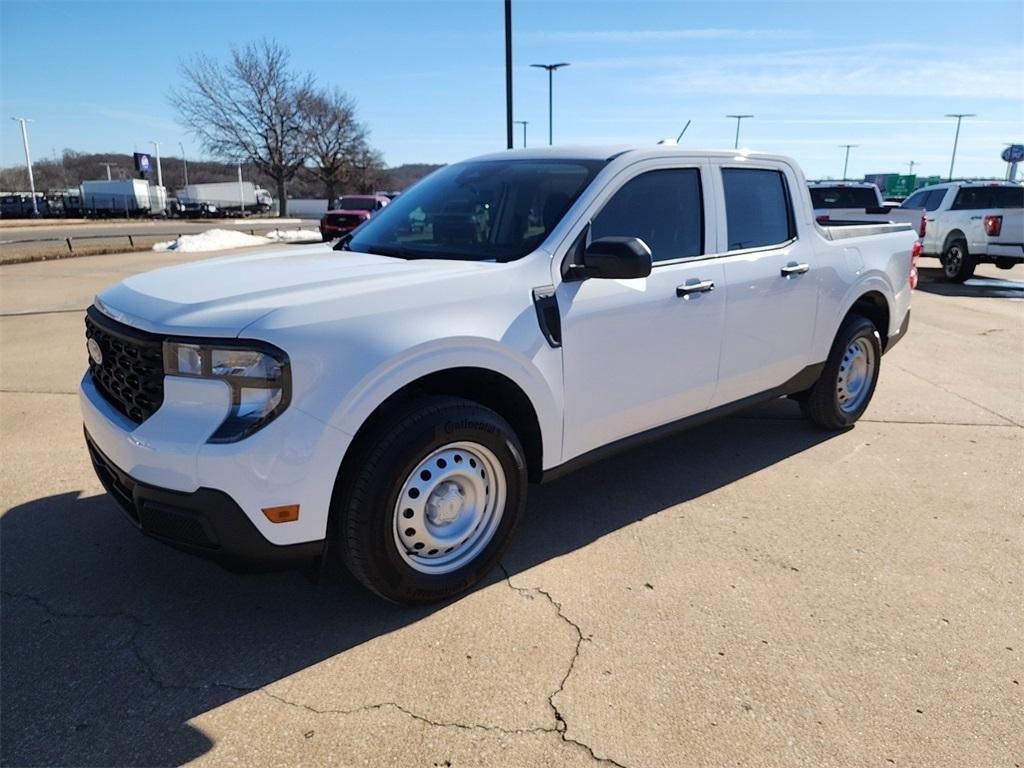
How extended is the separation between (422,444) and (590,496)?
5.58 ft

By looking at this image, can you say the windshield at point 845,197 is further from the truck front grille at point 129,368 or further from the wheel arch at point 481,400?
the truck front grille at point 129,368

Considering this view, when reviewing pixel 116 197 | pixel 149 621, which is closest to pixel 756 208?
pixel 149 621

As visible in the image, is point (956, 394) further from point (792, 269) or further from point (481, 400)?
point (481, 400)

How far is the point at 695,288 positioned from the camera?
3.68 meters

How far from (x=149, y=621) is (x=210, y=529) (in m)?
0.78

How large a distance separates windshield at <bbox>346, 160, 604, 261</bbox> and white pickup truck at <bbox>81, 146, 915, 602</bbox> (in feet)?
0.05

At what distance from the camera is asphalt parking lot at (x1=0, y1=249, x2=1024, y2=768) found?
2303 mm

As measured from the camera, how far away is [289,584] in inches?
127

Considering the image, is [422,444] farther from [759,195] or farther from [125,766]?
[759,195]

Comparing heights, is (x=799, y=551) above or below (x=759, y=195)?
below

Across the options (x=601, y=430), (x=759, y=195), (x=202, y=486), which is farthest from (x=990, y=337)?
(x=202, y=486)

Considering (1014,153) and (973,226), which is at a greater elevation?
(1014,153)

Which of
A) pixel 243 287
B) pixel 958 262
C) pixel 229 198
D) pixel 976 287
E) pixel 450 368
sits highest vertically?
pixel 229 198

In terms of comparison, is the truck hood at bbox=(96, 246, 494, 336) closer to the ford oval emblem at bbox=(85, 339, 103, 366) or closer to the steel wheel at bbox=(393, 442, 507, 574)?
the ford oval emblem at bbox=(85, 339, 103, 366)
